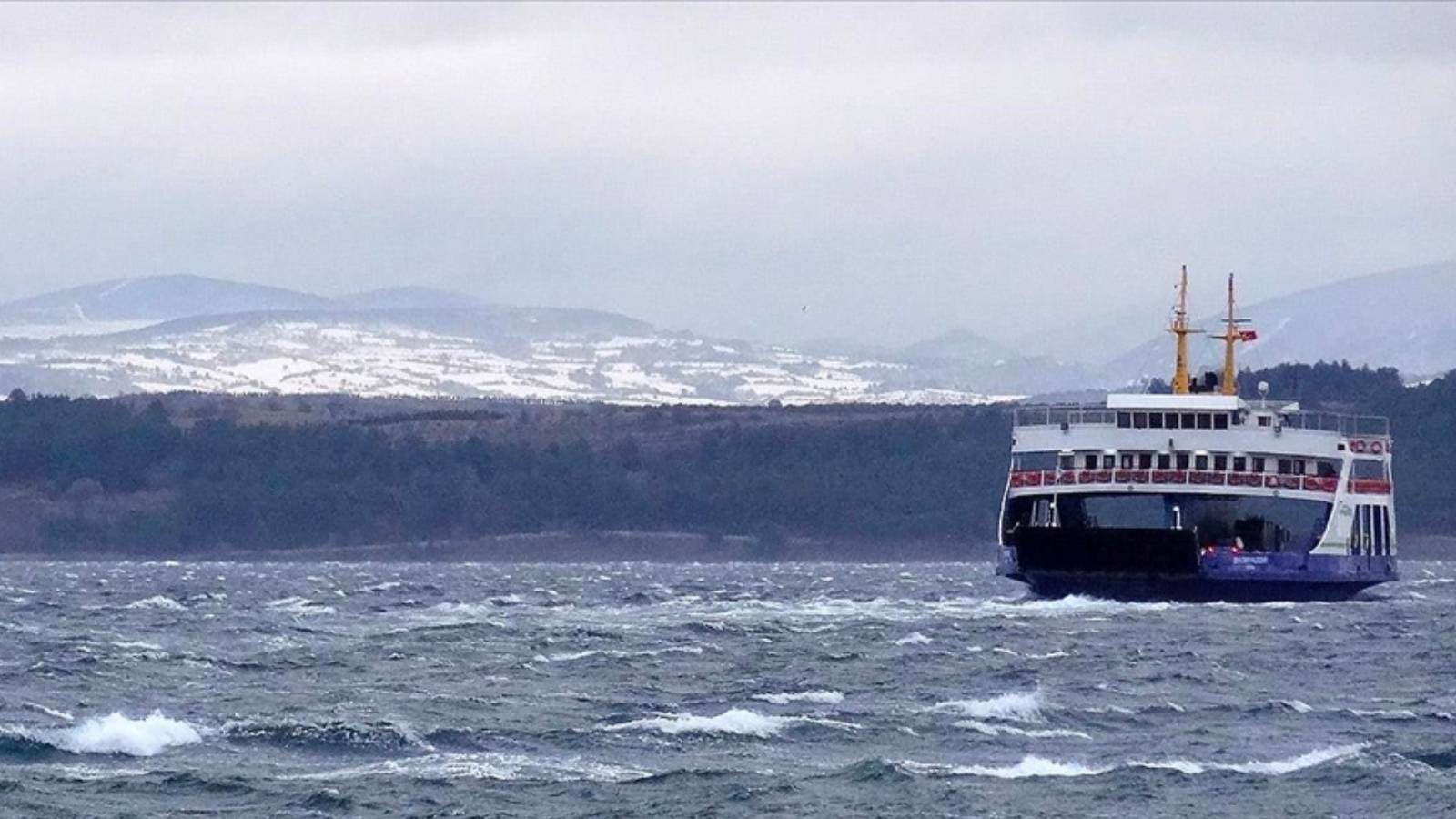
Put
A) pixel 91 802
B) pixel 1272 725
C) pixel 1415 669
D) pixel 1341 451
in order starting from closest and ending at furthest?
pixel 91 802
pixel 1272 725
pixel 1415 669
pixel 1341 451

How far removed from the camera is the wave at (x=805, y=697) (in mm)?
48812

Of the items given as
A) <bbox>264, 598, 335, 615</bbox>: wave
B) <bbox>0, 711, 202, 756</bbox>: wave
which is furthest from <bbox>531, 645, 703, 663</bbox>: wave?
<bbox>264, 598, 335, 615</bbox>: wave

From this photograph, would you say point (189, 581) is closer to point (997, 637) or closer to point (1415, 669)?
point (997, 637)

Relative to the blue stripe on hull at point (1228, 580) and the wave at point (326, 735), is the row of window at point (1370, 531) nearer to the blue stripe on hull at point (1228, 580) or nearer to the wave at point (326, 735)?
the blue stripe on hull at point (1228, 580)

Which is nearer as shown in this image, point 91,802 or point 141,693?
point 91,802

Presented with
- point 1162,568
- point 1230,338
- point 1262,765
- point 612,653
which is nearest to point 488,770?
point 1262,765

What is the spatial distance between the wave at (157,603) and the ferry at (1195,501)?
22842 millimetres

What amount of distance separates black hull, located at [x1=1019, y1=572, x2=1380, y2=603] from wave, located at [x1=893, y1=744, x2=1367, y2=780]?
4296cm

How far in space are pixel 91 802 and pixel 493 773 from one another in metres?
5.19

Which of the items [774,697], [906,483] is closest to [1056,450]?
[774,697]

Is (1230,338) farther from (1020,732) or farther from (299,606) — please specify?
(1020,732)

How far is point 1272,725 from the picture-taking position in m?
46.0

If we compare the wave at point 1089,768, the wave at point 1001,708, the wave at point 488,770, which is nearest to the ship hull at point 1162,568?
the wave at point 1001,708

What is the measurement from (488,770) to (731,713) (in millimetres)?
7079
